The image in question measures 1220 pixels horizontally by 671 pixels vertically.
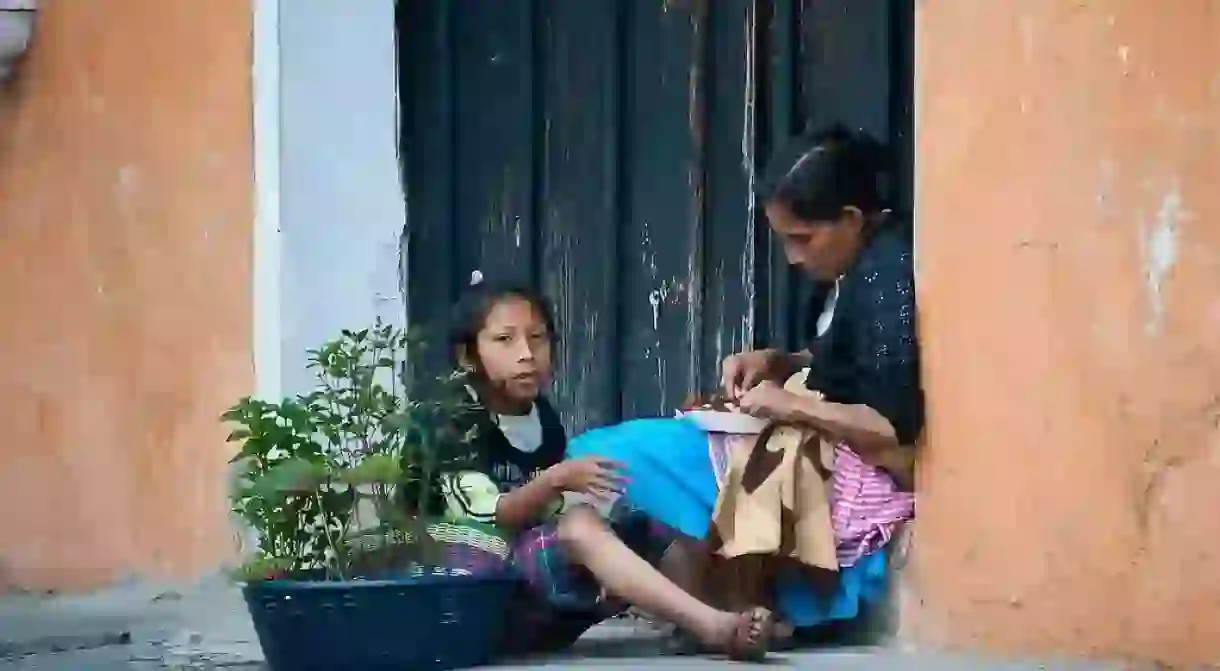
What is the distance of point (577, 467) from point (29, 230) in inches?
77.3

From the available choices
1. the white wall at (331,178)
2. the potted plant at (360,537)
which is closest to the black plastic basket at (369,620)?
the potted plant at (360,537)

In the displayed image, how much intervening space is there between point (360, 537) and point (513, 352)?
0.73 meters

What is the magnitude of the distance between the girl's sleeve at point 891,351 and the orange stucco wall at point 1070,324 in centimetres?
4

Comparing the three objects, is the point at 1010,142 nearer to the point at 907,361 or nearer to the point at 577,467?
the point at 907,361

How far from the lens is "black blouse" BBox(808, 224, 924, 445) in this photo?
3.38 metres

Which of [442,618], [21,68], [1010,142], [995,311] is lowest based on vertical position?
[442,618]

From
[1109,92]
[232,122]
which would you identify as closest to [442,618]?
[1109,92]

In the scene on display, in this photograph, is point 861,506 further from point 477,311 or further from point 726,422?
point 477,311

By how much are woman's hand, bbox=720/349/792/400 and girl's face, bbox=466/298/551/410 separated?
41cm

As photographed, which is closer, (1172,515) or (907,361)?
(1172,515)

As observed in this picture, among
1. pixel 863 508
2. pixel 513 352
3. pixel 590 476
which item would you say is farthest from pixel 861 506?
pixel 513 352

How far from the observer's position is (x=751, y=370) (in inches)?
148

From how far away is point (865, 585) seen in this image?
3541 millimetres

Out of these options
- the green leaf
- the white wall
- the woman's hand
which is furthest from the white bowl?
the white wall
